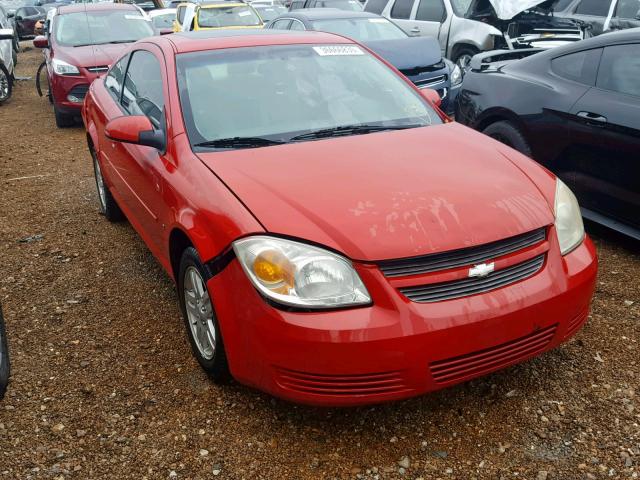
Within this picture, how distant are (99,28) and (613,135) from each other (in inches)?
323

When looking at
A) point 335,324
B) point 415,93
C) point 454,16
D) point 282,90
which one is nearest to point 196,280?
point 335,324

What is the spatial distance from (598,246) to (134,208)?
3.14 metres

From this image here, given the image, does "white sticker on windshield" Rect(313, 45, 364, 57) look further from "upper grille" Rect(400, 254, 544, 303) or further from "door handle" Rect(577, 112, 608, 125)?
"upper grille" Rect(400, 254, 544, 303)

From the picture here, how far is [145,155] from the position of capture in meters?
3.52

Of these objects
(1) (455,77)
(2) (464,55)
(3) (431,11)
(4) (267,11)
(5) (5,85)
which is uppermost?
(3) (431,11)

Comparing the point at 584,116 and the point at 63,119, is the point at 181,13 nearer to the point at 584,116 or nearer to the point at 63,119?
the point at 63,119

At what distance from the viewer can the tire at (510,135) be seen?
4758mm

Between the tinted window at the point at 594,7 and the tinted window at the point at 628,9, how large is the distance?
20 cm

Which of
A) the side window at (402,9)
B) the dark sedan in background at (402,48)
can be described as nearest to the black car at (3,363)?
the dark sedan in background at (402,48)

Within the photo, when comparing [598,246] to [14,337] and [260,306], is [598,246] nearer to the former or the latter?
[260,306]

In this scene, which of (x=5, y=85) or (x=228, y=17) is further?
(x=228, y=17)

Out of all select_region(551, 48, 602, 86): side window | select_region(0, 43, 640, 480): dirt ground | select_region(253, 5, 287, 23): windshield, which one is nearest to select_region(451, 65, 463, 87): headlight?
select_region(551, 48, 602, 86): side window

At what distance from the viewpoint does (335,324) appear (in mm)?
2281

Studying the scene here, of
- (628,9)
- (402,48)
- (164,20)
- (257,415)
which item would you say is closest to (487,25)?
(628,9)
